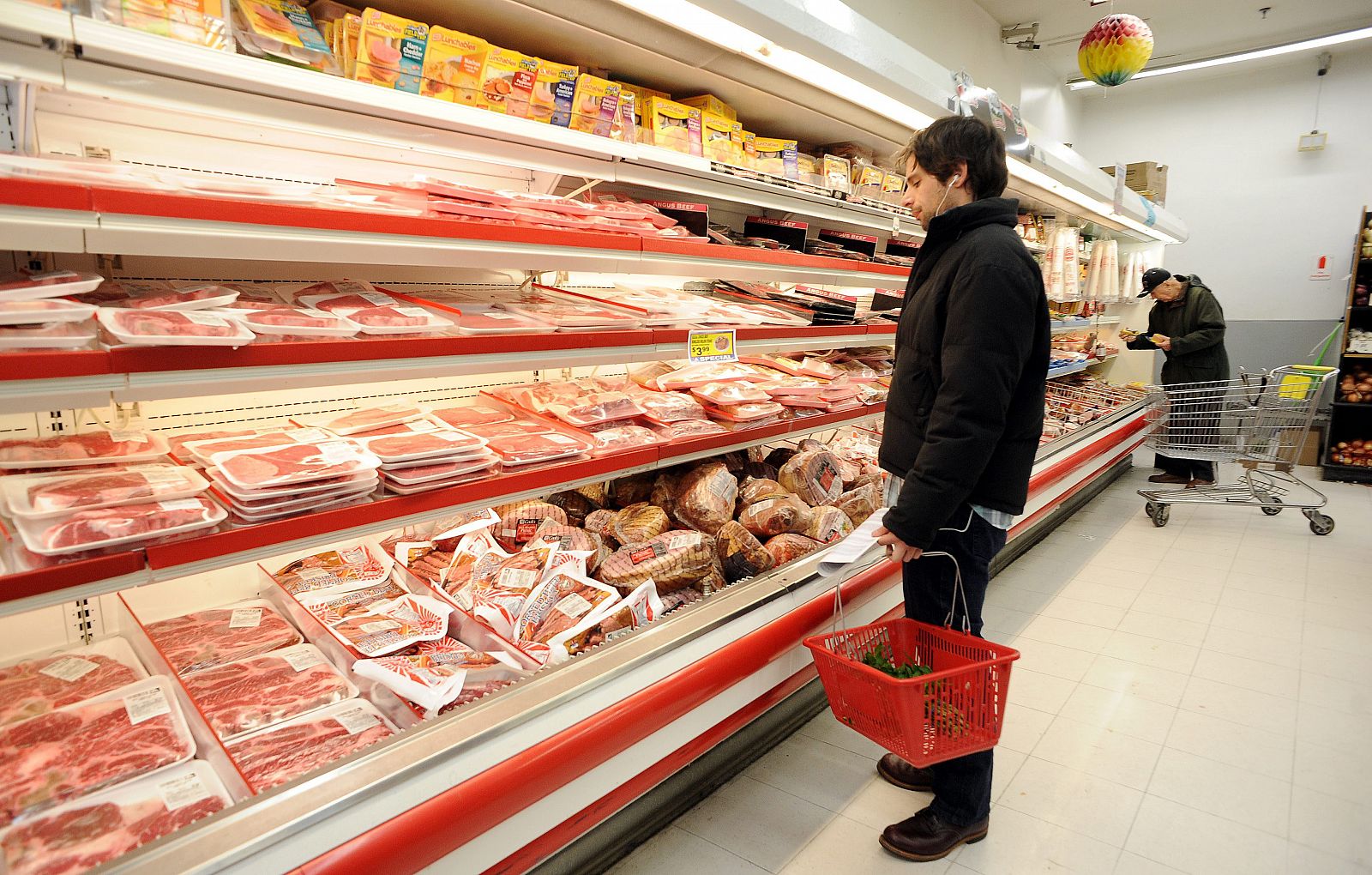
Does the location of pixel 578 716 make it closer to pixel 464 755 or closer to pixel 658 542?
pixel 464 755

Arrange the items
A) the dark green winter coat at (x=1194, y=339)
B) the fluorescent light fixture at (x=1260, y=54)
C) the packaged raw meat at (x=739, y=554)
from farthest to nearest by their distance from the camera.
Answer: the fluorescent light fixture at (x=1260, y=54) < the dark green winter coat at (x=1194, y=339) < the packaged raw meat at (x=739, y=554)

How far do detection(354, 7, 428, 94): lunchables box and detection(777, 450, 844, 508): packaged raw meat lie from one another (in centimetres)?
202

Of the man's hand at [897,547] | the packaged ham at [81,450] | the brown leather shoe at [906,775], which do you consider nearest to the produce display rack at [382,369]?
the packaged ham at [81,450]

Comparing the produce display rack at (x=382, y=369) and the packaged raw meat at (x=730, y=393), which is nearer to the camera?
the produce display rack at (x=382, y=369)

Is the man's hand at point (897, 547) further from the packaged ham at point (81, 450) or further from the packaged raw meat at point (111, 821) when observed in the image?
the packaged ham at point (81, 450)

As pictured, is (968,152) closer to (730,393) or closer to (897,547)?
(897,547)

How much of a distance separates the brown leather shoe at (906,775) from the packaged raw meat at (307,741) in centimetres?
165

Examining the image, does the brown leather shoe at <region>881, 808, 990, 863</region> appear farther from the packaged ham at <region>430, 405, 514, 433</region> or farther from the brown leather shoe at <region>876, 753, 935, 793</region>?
the packaged ham at <region>430, 405, 514, 433</region>

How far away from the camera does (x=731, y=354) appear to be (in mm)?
2699

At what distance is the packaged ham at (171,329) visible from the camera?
132cm

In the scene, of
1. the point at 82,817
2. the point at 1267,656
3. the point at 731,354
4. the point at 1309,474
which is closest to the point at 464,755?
the point at 82,817

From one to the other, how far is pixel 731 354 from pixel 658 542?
72cm

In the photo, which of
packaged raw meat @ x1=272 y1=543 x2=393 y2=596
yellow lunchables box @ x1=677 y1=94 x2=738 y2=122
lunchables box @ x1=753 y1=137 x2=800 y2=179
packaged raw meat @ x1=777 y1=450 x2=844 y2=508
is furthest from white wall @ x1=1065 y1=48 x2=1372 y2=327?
packaged raw meat @ x1=272 y1=543 x2=393 y2=596

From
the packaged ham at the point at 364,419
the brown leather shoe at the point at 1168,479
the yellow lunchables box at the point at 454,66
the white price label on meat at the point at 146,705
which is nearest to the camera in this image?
the white price label on meat at the point at 146,705
